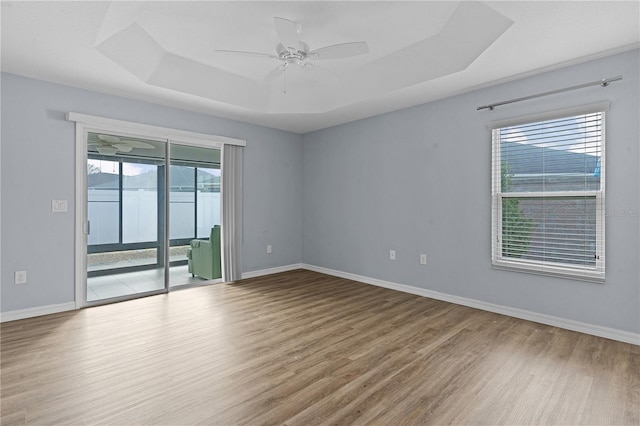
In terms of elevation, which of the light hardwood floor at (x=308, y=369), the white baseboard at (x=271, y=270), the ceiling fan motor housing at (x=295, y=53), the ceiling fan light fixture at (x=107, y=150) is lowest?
the light hardwood floor at (x=308, y=369)

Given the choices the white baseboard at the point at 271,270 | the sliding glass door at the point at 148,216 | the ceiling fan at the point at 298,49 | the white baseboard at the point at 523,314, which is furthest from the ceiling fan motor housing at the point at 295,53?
the white baseboard at the point at 271,270

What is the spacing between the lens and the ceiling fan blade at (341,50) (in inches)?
108

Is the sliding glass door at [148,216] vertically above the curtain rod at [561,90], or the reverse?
the curtain rod at [561,90]

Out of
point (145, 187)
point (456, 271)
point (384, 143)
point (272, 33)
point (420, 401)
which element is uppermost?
point (272, 33)

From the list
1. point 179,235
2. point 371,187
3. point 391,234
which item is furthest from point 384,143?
point 179,235

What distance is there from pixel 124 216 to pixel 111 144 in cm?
89

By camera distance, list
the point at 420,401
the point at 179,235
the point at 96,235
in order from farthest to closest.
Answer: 1. the point at 179,235
2. the point at 96,235
3. the point at 420,401

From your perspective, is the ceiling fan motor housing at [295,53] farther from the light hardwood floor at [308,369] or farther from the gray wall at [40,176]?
the light hardwood floor at [308,369]

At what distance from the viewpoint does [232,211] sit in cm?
509

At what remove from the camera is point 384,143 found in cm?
477

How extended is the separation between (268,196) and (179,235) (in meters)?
1.60

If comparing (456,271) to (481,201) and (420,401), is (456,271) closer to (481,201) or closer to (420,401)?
(481,201)

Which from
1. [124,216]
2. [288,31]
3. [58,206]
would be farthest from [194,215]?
[288,31]

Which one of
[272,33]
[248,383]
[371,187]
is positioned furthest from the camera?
[371,187]
